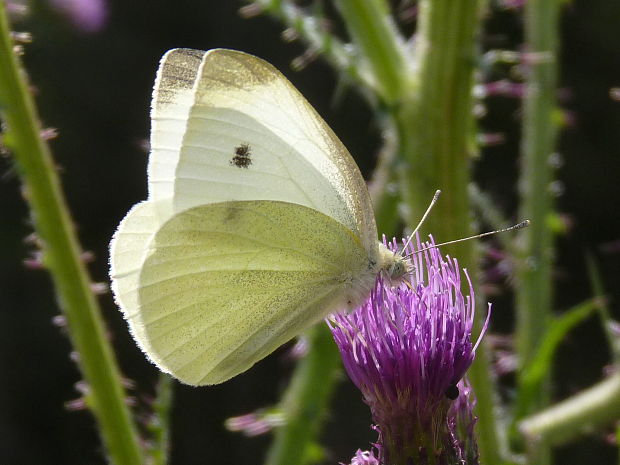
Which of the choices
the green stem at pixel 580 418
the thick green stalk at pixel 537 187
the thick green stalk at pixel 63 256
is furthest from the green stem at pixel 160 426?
the thick green stalk at pixel 537 187

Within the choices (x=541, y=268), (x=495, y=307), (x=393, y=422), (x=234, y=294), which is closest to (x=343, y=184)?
(x=234, y=294)

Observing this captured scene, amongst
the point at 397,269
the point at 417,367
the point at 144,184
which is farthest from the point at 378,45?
the point at 144,184

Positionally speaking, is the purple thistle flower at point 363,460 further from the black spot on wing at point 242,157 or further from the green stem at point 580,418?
the green stem at point 580,418

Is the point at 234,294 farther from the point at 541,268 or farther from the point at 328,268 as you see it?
the point at 541,268

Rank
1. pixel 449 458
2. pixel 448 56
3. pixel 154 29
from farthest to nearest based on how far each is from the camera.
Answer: pixel 154 29
pixel 448 56
pixel 449 458

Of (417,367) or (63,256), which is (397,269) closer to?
(417,367)

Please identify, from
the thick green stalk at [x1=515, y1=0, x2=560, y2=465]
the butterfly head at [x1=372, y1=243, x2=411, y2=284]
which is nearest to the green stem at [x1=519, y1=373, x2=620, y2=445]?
the thick green stalk at [x1=515, y1=0, x2=560, y2=465]
